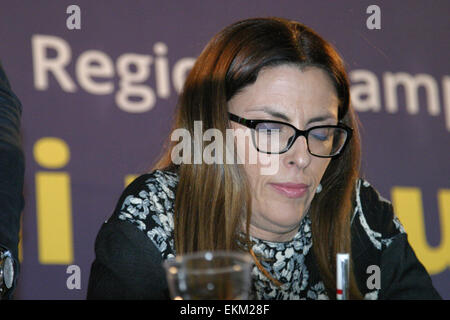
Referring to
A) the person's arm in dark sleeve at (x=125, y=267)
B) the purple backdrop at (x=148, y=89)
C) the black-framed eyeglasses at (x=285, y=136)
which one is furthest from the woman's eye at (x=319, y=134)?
the purple backdrop at (x=148, y=89)

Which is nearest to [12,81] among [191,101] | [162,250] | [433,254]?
[191,101]

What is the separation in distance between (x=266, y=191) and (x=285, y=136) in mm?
149

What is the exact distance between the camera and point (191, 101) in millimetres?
1646

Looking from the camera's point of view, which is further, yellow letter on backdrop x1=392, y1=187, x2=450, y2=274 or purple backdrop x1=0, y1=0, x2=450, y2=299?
yellow letter on backdrop x1=392, y1=187, x2=450, y2=274

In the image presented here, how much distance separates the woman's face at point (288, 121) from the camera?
1.50m

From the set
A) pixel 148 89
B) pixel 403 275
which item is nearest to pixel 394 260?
pixel 403 275

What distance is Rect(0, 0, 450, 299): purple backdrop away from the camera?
2615mm

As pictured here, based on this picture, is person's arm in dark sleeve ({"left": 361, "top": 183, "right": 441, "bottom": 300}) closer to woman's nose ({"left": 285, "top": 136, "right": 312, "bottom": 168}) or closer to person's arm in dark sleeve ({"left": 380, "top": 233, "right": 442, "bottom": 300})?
person's arm in dark sleeve ({"left": 380, "top": 233, "right": 442, "bottom": 300})

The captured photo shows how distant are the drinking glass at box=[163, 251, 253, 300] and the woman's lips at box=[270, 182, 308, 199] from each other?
2.09ft

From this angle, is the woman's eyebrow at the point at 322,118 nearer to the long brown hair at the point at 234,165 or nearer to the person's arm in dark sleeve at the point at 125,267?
the long brown hair at the point at 234,165

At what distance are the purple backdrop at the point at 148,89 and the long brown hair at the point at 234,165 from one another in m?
0.98

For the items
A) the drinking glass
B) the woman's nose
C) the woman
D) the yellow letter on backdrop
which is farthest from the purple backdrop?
the drinking glass

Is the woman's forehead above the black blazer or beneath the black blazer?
above

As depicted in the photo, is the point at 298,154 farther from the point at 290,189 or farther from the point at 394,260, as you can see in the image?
the point at 394,260
